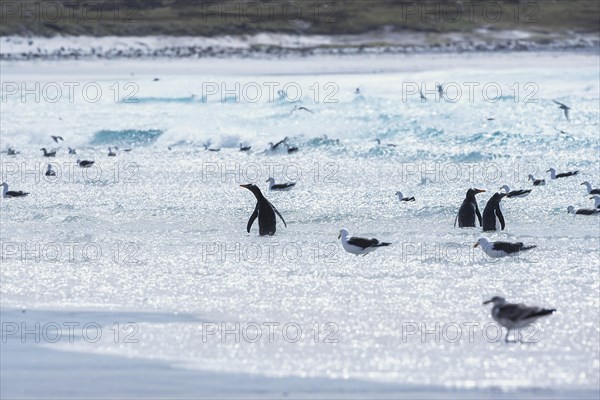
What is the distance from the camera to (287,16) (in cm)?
8362

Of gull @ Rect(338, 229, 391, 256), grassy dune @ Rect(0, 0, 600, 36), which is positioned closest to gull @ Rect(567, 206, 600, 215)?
A: gull @ Rect(338, 229, 391, 256)

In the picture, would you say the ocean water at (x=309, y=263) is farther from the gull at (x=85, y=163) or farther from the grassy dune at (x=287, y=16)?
the grassy dune at (x=287, y=16)

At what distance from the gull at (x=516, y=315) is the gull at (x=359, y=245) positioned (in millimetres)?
2752

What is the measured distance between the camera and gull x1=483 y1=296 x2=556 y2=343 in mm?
6941

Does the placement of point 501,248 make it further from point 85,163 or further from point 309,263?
point 85,163

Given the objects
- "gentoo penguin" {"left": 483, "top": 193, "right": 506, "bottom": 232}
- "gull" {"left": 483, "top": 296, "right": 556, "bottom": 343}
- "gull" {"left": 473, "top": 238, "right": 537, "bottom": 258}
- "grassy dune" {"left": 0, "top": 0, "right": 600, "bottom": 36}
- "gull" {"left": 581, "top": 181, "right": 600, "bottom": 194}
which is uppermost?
"gull" {"left": 483, "top": 296, "right": 556, "bottom": 343}

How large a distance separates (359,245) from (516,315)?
2.96 metres

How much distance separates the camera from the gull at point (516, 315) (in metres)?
6.94

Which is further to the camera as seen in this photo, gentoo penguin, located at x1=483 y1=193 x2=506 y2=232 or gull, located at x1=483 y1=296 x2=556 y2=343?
gentoo penguin, located at x1=483 y1=193 x2=506 y2=232

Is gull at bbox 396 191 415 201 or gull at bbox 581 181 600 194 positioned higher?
gull at bbox 396 191 415 201

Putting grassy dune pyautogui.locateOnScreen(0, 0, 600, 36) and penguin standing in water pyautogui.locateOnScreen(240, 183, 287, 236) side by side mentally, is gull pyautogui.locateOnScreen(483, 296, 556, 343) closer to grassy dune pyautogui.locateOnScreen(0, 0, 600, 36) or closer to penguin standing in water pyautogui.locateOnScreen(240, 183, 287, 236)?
penguin standing in water pyautogui.locateOnScreen(240, 183, 287, 236)

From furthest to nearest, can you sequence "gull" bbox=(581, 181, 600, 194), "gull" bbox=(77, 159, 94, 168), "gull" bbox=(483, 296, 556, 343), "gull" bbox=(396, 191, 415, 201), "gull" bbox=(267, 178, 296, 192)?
"gull" bbox=(77, 159, 94, 168)
"gull" bbox=(267, 178, 296, 192)
"gull" bbox=(581, 181, 600, 194)
"gull" bbox=(396, 191, 415, 201)
"gull" bbox=(483, 296, 556, 343)

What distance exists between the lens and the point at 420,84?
1433 inches

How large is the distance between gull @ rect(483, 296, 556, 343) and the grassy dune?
208 ft
